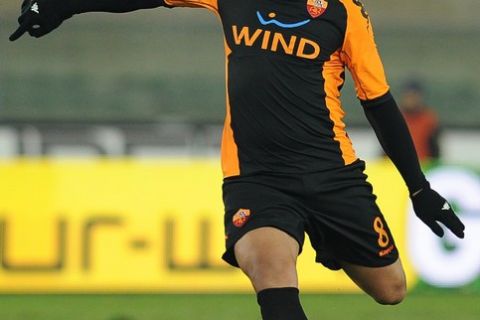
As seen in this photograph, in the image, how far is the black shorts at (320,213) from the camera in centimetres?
500

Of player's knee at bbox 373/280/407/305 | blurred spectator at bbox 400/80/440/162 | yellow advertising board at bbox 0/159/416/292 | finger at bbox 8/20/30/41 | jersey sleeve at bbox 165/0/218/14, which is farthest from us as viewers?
blurred spectator at bbox 400/80/440/162

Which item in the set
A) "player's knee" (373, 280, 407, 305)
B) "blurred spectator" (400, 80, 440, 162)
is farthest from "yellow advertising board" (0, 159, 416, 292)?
"player's knee" (373, 280, 407, 305)

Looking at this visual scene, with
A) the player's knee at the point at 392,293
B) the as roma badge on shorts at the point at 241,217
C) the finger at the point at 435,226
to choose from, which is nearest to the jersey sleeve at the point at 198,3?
the as roma badge on shorts at the point at 241,217

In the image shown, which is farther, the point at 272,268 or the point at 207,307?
the point at 207,307

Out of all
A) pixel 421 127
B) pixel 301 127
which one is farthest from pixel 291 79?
pixel 421 127

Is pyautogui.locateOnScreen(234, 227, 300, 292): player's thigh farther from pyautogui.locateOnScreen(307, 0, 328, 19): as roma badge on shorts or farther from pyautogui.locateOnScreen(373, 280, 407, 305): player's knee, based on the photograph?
pyautogui.locateOnScreen(307, 0, 328, 19): as roma badge on shorts

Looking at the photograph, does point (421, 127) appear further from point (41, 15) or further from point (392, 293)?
point (41, 15)

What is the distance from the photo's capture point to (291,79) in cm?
518

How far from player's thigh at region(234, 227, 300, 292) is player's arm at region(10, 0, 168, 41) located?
1.13 metres

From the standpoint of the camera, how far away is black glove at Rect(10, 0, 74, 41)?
17.3 feet

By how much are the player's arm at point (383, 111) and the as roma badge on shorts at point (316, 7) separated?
0.11 meters

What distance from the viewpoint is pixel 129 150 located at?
1206 centimetres

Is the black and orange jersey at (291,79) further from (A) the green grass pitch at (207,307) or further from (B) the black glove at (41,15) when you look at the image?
(A) the green grass pitch at (207,307)

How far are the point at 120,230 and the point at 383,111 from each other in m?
4.93
